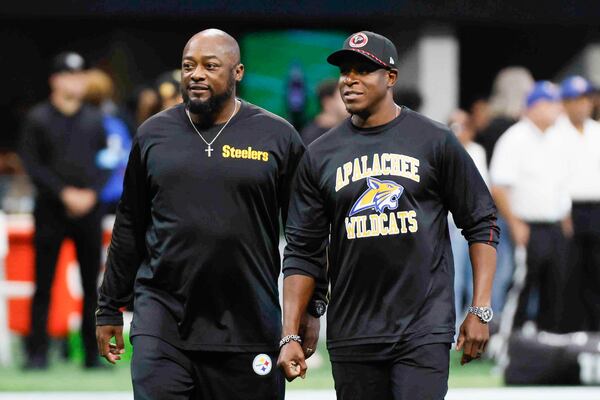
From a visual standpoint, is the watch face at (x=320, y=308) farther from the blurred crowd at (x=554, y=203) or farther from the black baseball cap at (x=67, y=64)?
the black baseball cap at (x=67, y=64)

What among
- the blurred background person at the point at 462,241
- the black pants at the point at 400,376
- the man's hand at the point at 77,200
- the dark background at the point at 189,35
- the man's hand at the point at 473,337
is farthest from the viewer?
the dark background at the point at 189,35

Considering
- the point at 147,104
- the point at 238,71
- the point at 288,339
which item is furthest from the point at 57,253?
the point at 288,339

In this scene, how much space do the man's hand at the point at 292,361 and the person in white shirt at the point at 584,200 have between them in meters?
6.51

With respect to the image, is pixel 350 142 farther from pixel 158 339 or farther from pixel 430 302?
pixel 158 339

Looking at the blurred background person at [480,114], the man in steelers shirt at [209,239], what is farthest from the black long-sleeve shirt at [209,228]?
the blurred background person at [480,114]

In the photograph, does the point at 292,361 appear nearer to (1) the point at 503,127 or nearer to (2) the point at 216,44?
(2) the point at 216,44

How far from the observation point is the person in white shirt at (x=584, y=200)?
13.0 m

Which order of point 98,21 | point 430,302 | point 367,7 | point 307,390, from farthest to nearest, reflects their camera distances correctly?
point 98,21 < point 367,7 < point 307,390 < point 430,302

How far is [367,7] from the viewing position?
17906mm

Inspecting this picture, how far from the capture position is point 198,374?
708 cm

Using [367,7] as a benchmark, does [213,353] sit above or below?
below

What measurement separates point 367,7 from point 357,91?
36.5 feet

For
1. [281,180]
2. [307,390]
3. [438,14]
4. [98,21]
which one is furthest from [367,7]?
[281,180]

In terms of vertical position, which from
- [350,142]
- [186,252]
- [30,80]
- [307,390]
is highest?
[30,80]
